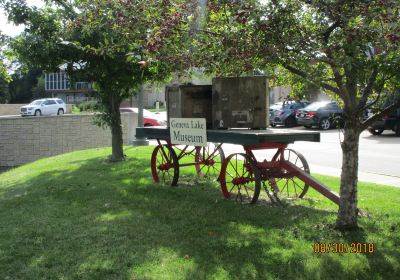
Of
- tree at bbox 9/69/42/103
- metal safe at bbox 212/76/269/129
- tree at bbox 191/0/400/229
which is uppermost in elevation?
tree at bbox 9/69/42/103

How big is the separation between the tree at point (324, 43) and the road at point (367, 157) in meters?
4.78

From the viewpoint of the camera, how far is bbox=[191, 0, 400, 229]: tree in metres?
4.46

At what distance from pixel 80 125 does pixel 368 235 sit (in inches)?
626

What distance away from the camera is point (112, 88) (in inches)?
512

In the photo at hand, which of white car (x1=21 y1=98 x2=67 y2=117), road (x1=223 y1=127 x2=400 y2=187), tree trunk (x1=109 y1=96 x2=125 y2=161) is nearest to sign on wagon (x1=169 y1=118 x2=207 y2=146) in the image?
road (x1=223 y1=127 x2=400 y2=187)

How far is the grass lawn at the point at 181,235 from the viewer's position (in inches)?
190

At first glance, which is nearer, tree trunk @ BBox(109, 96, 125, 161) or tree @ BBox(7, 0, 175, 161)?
tree @ BBox(7, 0, 175, 161)

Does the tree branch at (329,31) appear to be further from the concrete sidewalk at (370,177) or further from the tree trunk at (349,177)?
Result: the concrete sidewalk at (370,177)

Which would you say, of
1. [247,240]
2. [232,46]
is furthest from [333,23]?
[247,240]

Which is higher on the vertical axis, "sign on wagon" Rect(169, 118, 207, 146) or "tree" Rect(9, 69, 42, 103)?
"tree" Rect(9, 69, 42, 103)

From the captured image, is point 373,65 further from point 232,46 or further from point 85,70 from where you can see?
point 85,70

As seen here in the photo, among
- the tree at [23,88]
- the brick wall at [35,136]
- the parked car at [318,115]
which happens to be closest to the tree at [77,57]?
the brick wall at [35,136]

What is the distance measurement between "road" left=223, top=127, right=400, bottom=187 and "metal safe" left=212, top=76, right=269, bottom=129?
3.93m
